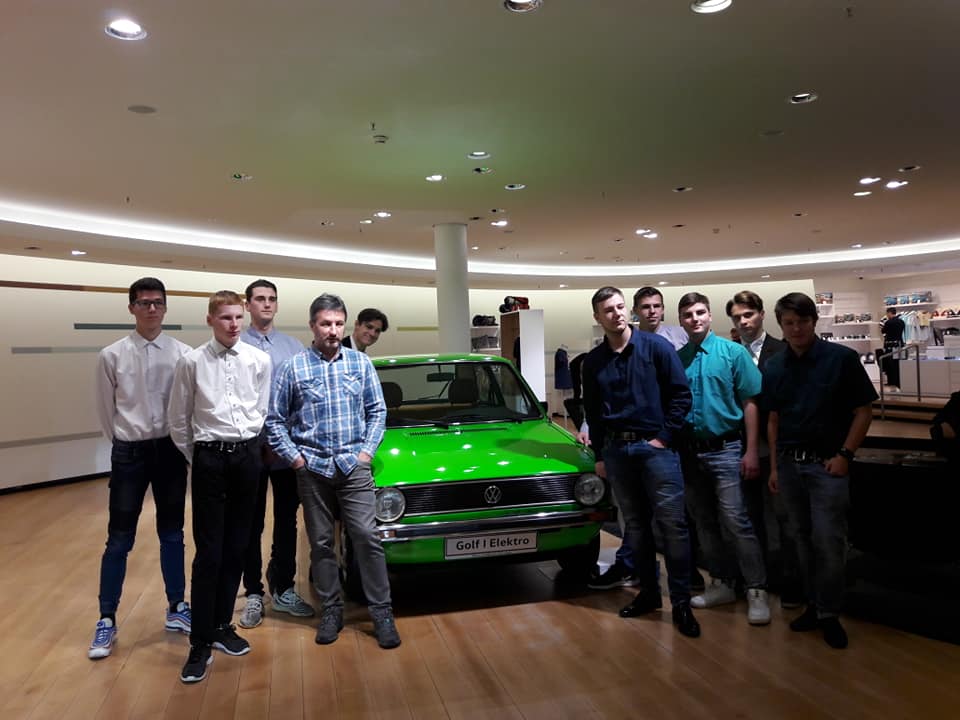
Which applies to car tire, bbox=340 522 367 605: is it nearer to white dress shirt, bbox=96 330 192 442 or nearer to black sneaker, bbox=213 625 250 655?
black sneaker, bbox=213 625 250 655

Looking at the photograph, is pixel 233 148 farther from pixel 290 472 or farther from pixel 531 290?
pixel 531 290

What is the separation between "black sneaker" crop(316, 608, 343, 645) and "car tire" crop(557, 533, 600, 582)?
136cm

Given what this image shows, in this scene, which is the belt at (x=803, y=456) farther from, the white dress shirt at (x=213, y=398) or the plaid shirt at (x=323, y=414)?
the white dress shirt at (x=213, y=398)

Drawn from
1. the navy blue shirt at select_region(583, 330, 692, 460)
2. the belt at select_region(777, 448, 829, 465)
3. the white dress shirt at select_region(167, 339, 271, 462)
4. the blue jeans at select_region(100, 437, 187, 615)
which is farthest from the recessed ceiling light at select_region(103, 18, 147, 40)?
the belt at select_region(777, 448, 829, 465)

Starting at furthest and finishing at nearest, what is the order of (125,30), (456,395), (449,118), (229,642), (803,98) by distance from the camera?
1. (449,118)
2. (803,98)
3. (456,395)
4. (125,30)
5. (229,642)

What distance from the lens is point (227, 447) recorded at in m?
3.36

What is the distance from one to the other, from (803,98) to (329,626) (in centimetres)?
510

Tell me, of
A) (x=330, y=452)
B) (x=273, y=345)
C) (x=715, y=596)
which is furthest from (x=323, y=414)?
(x=715, y=596)

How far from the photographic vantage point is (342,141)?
6.03 m

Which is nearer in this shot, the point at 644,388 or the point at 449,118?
the point at 644,388

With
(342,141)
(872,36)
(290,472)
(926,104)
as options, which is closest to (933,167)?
(926,104)

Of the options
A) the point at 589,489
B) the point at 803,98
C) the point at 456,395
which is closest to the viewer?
the point at 589,489

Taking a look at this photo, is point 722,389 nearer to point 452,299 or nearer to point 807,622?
point 807,622

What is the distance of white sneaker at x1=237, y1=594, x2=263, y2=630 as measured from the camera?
3.91 meters
